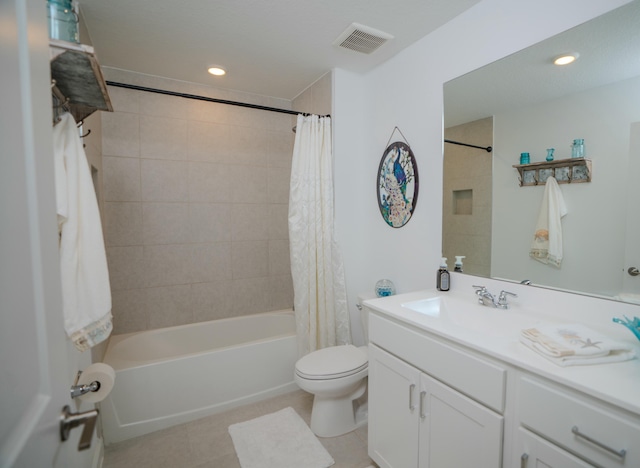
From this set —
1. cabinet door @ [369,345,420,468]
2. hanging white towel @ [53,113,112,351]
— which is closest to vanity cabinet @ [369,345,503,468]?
cabinet door @ [369,345,420,468]

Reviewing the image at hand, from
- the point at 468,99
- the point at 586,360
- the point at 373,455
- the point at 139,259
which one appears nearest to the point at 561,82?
the point at 468,99

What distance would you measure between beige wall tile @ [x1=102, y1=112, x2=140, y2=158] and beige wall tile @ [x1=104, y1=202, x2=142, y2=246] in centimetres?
41

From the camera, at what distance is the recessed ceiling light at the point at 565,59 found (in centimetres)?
130

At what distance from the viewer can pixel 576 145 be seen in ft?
4.23

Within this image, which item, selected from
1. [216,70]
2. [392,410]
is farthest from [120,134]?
[392,410]

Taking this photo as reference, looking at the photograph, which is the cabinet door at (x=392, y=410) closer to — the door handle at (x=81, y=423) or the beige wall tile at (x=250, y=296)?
the door handle at (x=81, y=423)

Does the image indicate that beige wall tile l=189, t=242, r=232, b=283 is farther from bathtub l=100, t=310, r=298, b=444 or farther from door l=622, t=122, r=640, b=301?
door l=622, t=122, r=640, b=301

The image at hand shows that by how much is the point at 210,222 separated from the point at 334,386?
1754mm

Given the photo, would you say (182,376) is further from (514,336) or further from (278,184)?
(514,336)

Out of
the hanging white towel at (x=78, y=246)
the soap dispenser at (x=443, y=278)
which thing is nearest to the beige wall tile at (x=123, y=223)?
the hanging white towel at (x=78, y=246)

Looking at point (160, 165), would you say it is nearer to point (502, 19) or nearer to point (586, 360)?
point (502, 19)

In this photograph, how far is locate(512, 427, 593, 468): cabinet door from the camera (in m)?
0.87

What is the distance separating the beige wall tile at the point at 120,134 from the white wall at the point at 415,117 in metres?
1.61

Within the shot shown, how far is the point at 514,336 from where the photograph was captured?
1224mm
